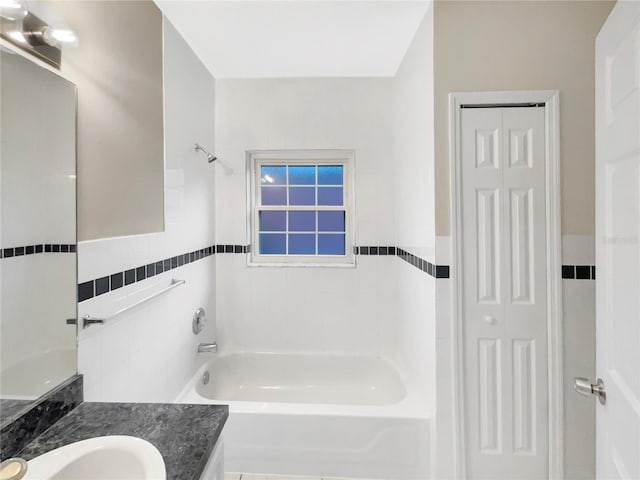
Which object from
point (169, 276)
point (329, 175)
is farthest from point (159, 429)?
point (329, 175)

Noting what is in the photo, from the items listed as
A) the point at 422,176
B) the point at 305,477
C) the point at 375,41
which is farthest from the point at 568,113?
the point at 305,477

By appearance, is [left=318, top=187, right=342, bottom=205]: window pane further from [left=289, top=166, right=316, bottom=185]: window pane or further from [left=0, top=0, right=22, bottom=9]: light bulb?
[left=0, top=0, right=22, bottom=9]: light bulb

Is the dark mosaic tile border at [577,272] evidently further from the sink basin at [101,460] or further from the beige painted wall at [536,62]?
the sink basin at [101,460]

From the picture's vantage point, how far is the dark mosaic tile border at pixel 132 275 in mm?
1295

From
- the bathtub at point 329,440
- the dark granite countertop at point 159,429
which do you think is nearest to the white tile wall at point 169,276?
the dark granite countertop at point 159,429

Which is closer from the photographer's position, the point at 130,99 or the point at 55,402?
the point at 55,402

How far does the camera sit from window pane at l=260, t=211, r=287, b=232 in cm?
299

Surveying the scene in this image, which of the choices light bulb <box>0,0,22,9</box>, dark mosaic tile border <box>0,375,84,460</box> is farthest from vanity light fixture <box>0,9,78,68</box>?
dark mosaic tile border <box>0,375,84,460</box>

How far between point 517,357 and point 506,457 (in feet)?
1.62

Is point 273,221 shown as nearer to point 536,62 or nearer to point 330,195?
point 330,195

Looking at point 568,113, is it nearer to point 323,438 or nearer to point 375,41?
point 375,41

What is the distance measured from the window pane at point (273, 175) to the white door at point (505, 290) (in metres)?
1.62

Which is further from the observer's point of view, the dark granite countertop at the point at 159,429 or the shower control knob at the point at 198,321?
the shower control knob at the point at 198,321

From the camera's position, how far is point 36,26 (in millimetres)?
1063
